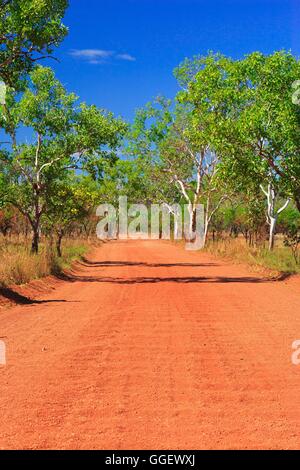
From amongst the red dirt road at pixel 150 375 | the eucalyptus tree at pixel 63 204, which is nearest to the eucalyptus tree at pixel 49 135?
the eucalyptus tree at pixel 63 204

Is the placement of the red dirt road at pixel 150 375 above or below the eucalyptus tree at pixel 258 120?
below

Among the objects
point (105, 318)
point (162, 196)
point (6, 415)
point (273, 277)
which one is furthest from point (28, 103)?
point (162, 196)

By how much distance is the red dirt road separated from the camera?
4.41 m

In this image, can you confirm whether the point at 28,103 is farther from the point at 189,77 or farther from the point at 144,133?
the point at 144,133

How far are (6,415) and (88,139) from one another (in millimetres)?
17737

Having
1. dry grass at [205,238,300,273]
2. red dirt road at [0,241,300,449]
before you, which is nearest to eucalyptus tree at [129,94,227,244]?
dry grass at [205,238,300,273]

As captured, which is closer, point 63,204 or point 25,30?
point 25,30

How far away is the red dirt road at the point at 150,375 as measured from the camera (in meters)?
4.41

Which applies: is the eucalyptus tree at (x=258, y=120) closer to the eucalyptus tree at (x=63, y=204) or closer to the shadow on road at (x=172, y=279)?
the shadow on road at (x=172, y=279)

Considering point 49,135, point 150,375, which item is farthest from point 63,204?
point 150,375

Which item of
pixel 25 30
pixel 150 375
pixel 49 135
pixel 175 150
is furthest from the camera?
pixel 175 150

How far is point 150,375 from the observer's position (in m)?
6.24

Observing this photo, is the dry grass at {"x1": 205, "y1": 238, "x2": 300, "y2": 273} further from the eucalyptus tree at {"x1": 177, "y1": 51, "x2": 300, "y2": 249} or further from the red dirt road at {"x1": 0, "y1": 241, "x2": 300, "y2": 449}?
the red dirt road at {"x1": 0, "y1": 241, "x2": 300, "y2": 449}

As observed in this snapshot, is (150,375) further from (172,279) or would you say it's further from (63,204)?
(63,204)
